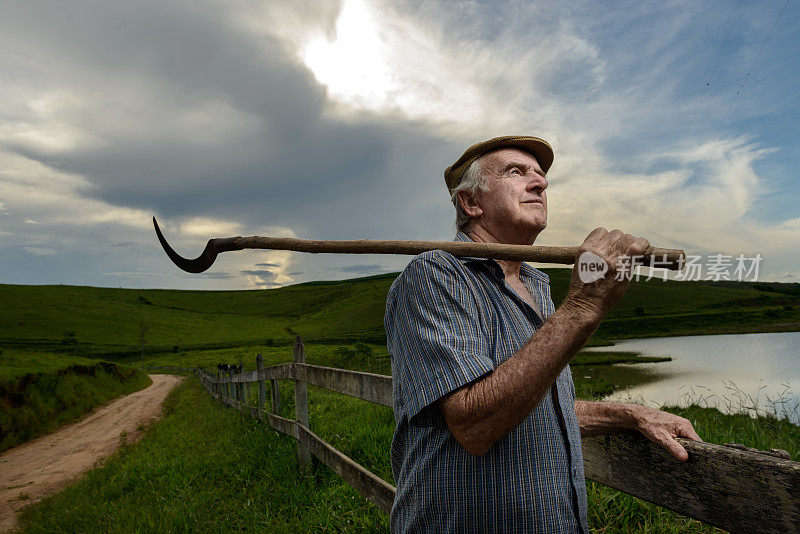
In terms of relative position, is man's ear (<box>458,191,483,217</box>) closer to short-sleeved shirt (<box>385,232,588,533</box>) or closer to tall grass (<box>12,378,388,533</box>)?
short-sleeved shirt (<box>385,232,588,533</box>)

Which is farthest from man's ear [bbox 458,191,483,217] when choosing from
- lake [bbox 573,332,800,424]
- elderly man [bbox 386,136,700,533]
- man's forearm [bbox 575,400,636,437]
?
lake [bbox 573,332,800,424]

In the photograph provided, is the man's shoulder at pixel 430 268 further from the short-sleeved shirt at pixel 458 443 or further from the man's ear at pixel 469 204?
the man's ear at pixel 469 204

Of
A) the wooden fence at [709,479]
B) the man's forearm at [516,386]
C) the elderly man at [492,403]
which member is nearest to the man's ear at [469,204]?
the elderly man at [492,403]

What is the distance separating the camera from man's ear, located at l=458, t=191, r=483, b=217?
2.07 meters

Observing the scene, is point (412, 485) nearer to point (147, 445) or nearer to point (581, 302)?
point (581, 302)

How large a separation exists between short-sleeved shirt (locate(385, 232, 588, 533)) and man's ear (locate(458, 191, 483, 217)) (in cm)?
48

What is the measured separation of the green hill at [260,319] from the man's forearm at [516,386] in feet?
239

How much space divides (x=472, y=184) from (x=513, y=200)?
0.22m

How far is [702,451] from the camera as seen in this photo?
1.32m

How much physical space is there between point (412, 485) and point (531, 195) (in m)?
1.32

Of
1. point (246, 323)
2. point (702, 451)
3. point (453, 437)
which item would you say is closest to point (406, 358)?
point (453, 437)

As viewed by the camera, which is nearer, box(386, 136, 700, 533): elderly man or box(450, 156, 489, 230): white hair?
box(386, 136, 700, 533): elderly man

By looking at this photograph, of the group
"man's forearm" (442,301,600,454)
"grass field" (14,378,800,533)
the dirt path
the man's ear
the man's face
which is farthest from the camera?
the dirt path

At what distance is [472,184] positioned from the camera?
2084 millimetres
